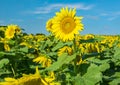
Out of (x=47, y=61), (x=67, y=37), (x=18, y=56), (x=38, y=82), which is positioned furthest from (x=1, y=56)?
(x=38, y=82)

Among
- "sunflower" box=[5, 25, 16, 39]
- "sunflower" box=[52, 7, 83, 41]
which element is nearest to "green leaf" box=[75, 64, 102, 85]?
"sunflower" box=[52, 7, 83, 41]

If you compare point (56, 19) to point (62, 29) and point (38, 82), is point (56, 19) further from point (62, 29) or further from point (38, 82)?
point (38, 82)

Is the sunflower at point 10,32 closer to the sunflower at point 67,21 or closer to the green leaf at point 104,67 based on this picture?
the sunflower at point 67,21

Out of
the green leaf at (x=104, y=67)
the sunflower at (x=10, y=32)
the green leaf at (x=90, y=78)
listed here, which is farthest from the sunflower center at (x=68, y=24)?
the sunflower at (x=10, y=32)

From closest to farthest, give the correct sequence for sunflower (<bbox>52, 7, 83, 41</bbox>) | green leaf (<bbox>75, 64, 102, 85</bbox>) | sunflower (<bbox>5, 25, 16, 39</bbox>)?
1. green leaf (<bbox>75, 64, 102, 85</bbox>)
2. sunflower (<bbox>52, 7, 83, 41</bbox>)
3. sunflower (<bbox>5, 25, 16, 39</bbox>)

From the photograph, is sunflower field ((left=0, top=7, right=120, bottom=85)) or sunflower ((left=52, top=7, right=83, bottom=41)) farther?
sunflower ((left=52, top=7, right=83, bottom=41))

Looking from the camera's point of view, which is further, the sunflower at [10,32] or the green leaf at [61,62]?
the sunflower at [10,32]

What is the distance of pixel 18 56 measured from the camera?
693cm

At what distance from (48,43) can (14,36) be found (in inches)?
30.7

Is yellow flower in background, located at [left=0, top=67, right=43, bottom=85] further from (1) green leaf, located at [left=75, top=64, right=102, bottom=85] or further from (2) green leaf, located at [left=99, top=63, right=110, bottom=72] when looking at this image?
(2) green leaf, located at [left=99, top=63, right=110, bottom=72]

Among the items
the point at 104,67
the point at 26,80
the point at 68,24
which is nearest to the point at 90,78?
the point at 104,67

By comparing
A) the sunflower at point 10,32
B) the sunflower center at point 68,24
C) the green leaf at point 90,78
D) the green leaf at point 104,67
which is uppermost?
the sunflower at point 10,32

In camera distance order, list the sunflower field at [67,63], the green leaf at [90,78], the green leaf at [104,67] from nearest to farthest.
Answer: the sunflower field at [67,63]
the green leaf at [90,78]
the green leaf at [104,67]

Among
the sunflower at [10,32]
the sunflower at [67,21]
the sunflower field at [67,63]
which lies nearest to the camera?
the sunflower field at [67,63]
